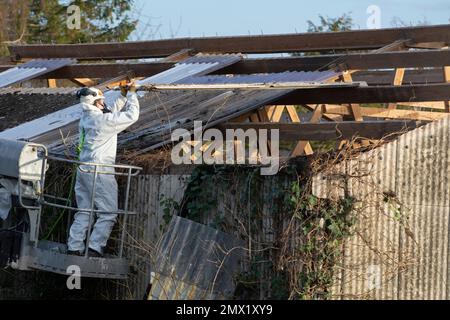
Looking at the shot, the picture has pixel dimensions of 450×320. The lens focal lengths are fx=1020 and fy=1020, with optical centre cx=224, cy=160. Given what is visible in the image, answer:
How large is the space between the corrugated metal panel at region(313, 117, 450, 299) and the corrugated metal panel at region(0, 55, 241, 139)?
14.2 ft

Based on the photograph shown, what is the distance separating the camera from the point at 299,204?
10.4m

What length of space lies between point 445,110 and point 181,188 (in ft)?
22.4

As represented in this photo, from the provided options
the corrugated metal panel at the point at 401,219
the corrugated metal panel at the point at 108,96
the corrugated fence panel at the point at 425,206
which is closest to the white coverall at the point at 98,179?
the corrugated metal panel at the point at 108,96

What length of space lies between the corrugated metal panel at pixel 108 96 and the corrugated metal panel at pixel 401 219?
4.33 metres


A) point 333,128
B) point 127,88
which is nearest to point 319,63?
point 333,128

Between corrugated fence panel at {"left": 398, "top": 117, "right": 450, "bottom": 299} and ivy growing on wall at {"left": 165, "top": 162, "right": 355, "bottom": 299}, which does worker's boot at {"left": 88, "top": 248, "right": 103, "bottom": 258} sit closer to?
ivy growing on wall at {"left": 165, "top": 162, "right": 355, "bottom": 299}

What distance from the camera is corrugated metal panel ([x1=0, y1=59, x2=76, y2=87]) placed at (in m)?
17.0

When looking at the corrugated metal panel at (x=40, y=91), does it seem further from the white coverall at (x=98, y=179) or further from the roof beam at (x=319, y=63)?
the white coverall at (x=98, y=179)

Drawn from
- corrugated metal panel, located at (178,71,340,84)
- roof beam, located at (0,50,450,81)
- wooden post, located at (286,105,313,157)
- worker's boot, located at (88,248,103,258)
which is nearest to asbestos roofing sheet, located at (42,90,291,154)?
corrugated metal panel, located at (178,71,340,84)
